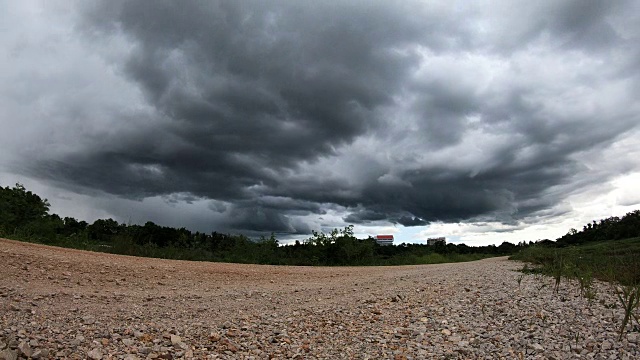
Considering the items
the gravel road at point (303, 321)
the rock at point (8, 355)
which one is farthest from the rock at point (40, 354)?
the rock at point (8, 355)

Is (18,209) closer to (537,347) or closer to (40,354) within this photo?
(40,354)

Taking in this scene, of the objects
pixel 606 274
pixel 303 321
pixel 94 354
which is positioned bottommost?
pixel 94 354

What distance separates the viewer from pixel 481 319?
5977mm

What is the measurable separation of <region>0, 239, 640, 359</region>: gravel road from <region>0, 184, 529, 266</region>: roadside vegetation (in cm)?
890

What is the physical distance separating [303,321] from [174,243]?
52.6 feet

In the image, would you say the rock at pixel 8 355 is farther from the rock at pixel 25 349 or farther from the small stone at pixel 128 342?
the small stone at pixel 128 342

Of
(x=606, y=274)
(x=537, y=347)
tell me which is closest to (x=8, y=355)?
(x=537, y=347)

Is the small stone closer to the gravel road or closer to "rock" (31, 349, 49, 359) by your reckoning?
the gravel road

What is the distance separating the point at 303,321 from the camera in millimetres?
6102

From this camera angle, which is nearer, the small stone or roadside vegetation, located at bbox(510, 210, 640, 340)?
the small stone

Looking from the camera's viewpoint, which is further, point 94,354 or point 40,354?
point 94,354

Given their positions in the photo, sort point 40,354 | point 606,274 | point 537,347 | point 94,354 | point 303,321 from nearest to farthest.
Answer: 1. point 40,354
2. point 94,354
3. point 537,347
4. point 303,321
5. point 606,274

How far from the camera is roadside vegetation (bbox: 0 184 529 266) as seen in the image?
17578 millimetres

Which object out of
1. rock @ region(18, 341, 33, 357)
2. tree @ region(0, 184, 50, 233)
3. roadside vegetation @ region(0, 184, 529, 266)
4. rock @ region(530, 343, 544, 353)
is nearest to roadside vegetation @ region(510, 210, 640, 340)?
rock @ region(530, 343, 544, 353)
